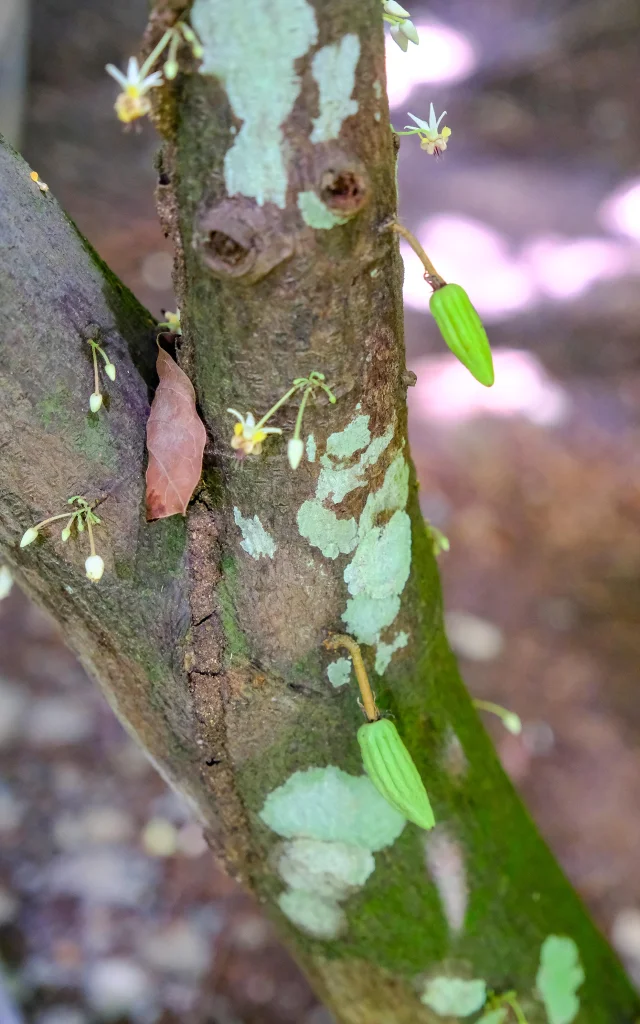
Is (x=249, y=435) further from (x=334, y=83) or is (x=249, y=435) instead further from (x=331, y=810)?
(x=331, y=810)

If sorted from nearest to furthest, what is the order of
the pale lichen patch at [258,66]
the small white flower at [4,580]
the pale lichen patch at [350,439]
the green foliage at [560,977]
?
1. the pale lichen patch at [258,66]
2. the pale lichen patch at [350,439]
3. the small white flower at [4,580]
4. the green foliage at [560,977]

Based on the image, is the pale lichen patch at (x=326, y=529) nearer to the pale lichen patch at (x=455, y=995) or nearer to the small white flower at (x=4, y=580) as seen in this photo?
the small white flower at (x=4, y=580)

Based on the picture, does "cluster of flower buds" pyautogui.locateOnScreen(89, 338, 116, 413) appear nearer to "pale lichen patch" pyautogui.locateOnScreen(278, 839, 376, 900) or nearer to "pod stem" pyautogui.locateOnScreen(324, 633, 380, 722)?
"pod stem" pyautogui.locateOnScreen(324, 633, 380, 722)

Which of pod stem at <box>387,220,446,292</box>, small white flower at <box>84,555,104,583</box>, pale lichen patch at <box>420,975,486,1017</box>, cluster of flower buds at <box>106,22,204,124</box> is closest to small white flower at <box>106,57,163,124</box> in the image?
cluster of flower buds at <box>106,22,204,124</box>

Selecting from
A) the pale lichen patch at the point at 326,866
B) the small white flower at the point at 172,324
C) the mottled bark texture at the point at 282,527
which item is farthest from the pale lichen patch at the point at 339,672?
the small white flower at the point at 172,324

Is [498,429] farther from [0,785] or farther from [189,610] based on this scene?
[189,610]

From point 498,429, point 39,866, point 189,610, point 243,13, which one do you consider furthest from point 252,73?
point 498,429

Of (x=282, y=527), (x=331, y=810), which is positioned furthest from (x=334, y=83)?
(x=331, y=810)
